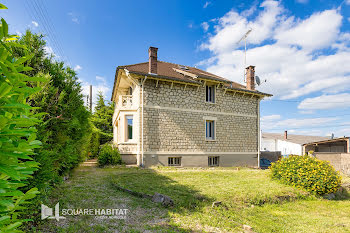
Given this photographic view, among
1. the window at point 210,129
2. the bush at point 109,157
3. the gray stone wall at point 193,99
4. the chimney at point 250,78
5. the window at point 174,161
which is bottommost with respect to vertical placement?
the window at point 174,161

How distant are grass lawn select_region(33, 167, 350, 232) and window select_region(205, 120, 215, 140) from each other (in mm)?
8002

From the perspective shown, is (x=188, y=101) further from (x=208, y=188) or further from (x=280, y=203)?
(x=280, y=203)

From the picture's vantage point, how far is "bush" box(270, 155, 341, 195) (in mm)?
9000

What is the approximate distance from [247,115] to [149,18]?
12163 mm

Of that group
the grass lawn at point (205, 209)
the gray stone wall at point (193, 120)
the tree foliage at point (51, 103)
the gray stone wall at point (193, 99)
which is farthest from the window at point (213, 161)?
the tree foliage at point (51, 103)

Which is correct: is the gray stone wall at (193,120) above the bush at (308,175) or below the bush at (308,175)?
above

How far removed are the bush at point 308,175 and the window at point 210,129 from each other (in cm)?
663

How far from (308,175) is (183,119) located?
8.84 metres

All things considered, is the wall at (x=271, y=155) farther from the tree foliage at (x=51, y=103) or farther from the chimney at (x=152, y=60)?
the tree foliage at (x=51, y=103)

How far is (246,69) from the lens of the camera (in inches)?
772

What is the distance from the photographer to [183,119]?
50.9 feet

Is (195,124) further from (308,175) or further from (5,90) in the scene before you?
(5,90)

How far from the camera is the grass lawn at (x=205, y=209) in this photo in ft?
15.3

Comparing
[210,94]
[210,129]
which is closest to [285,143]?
[210,129]
